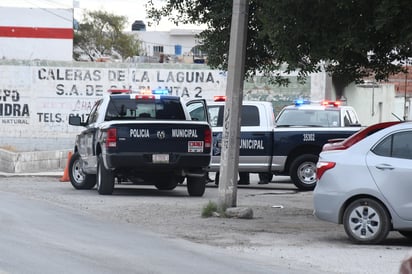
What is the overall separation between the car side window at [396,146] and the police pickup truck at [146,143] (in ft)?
21.7

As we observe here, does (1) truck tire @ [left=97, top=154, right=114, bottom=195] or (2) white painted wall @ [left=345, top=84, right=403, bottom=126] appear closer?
(1) truck tire @ [left=97, top=154, right=114, bottom=195]

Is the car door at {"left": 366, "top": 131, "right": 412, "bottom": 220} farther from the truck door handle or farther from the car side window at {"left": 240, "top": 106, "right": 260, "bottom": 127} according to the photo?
the car side window at {"left": 240, "top": 106, "right": 260, "bottom": 127}

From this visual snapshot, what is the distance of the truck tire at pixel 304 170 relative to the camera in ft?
68.8


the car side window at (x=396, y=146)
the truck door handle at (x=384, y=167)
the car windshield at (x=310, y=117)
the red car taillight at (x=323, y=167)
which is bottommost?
the red car taillight at (x=323, y=167)

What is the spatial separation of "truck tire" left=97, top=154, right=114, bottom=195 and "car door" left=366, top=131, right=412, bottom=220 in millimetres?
7605

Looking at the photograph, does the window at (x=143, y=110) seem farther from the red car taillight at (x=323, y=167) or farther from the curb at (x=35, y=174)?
the red car taillight at (x=323, y=167)

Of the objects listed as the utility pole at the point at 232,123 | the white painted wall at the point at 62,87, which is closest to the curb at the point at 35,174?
the white painted wall at the point at 62,87

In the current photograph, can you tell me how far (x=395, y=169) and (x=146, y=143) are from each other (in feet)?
23.4

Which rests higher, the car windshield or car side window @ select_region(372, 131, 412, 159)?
the car windshield

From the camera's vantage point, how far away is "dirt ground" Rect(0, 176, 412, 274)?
1064cm

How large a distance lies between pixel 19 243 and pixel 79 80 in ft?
85.7

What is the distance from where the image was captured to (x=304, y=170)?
2106 centimetres

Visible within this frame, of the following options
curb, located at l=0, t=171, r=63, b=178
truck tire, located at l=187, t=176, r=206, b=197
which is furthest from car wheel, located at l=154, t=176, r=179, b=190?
curb, located at l=0, t=171, r=63, b=178

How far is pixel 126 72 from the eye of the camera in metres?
36.6
